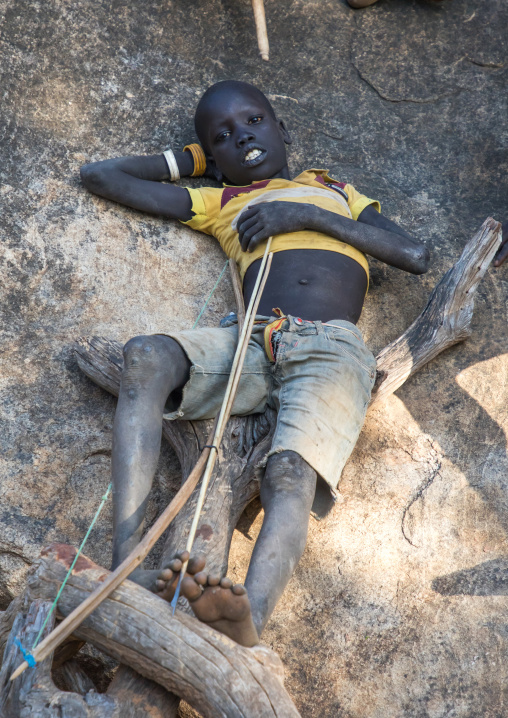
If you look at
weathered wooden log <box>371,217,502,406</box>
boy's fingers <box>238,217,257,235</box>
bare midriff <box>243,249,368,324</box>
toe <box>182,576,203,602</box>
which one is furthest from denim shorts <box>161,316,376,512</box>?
toe <box>182,576,203,602</box>

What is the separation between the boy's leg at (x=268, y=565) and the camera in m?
1.46

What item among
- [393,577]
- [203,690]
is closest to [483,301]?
[393,577]

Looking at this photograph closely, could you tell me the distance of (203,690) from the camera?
1536 millimetres

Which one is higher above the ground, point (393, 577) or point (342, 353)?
point (342, 353)

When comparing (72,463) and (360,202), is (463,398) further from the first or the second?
(72,463)

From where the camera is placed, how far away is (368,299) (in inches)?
112

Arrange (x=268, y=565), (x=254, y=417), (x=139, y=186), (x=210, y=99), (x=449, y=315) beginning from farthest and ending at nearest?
1. (x=210, y=99)
2. (x=139, y=186)
3. (x=449, y=315)
4. (x=254, y=417)
5. (x=268, y=565)

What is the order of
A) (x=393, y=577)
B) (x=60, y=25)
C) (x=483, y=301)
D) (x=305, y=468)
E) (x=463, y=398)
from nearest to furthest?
(x=305, y=468)
(x=393, y=577)
(x=463, y=398)
(x=483, y=301)
(x=60, y=25)

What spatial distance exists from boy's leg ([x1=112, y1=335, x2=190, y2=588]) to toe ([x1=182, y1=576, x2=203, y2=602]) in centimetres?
35

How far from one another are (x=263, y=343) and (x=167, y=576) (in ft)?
3.31

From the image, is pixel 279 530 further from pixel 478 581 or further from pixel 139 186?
pixel 139 186

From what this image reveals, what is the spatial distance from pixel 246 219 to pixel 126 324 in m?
0.58

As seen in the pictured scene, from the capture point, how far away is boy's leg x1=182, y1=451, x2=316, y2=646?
146cm

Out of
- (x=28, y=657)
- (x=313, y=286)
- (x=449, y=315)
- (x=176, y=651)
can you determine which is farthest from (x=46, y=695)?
(x=449, y=315)
